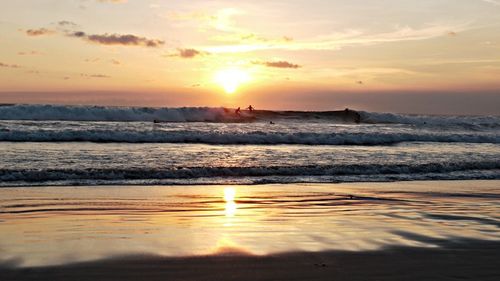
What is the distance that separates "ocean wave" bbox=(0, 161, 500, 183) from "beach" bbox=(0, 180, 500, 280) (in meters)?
1.26

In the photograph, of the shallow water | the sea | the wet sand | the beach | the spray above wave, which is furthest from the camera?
the spray above wave

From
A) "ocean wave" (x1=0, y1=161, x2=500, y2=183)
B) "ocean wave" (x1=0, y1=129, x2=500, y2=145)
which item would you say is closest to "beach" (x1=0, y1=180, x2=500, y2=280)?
"ocean wave" (x1=0, y1=161, x2=500, y2=183)

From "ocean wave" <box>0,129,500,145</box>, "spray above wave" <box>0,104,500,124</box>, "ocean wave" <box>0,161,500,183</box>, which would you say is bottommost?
"ocean wave" <box>0,161,500,183</box>

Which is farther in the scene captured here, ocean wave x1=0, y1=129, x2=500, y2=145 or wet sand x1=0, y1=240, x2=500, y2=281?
ocean wave x1=0, y1=129, x2=500, y2=145

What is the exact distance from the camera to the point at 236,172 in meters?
12.4

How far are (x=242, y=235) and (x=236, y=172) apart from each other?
6662 millimetres

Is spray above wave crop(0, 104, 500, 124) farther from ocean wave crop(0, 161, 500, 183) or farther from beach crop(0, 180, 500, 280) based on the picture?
beach crop(0, 180, 500, 280)

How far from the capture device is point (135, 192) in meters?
9.23

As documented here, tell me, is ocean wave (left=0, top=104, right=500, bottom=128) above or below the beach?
above

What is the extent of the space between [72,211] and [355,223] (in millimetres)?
3661

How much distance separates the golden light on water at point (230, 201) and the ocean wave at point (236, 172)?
2066mm

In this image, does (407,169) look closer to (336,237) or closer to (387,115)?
(336,237)

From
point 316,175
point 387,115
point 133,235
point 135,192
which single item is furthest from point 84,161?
point 387,115

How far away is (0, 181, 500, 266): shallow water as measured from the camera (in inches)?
204
